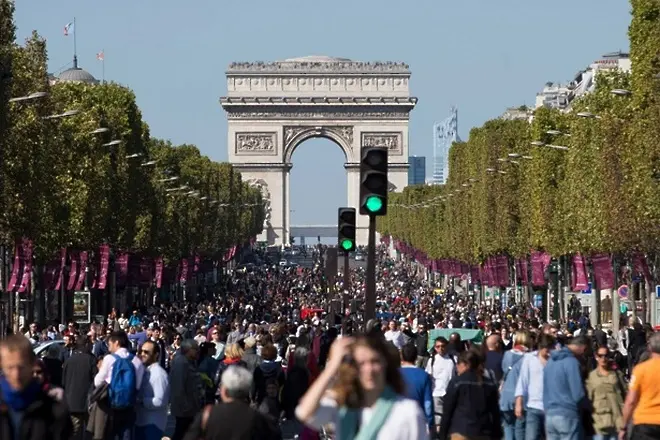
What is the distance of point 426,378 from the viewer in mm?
19859

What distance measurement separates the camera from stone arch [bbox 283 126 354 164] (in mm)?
186500

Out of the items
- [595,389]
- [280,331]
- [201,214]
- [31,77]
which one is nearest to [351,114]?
[201,214]

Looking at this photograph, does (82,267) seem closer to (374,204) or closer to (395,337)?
(395,337)

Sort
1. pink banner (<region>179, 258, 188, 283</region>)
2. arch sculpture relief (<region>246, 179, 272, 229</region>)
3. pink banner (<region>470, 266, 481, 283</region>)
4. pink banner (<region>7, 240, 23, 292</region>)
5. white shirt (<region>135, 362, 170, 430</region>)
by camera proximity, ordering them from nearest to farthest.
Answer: white shirt (<region>135, 362, 170, 430</region>) → pink banner (<region>7, 240, 23, 292</region>) → pink banner (<region>179, 258, 188, 283</region>) → pink banner (<region>470, 266, 481, 283</region>) → arch sculpture relief (<region>246, 179, 272, 229</region>)

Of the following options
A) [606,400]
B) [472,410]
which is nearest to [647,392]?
[472,410]

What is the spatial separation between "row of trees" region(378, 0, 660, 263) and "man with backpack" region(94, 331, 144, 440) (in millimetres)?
24063

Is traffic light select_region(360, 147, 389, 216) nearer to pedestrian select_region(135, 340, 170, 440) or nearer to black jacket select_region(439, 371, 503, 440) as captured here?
black jacket select_region(439, 371, 503, 440)

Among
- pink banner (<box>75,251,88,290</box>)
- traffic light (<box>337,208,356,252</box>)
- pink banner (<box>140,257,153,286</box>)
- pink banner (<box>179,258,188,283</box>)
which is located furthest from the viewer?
pink banner (<box>179,258,188,283</box>)

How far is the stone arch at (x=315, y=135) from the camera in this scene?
186500mm

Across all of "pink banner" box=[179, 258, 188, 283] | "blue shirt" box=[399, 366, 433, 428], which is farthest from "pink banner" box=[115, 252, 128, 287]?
"blue shirt" box=[399, 366, 433, 428]

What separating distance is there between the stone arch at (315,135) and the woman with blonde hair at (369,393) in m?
174

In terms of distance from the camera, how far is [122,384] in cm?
2158

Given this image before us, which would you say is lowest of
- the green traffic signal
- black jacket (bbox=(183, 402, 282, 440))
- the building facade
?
black jacket (bbox=(183, 402, 282, 440))

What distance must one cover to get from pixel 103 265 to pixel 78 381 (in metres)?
37.7
